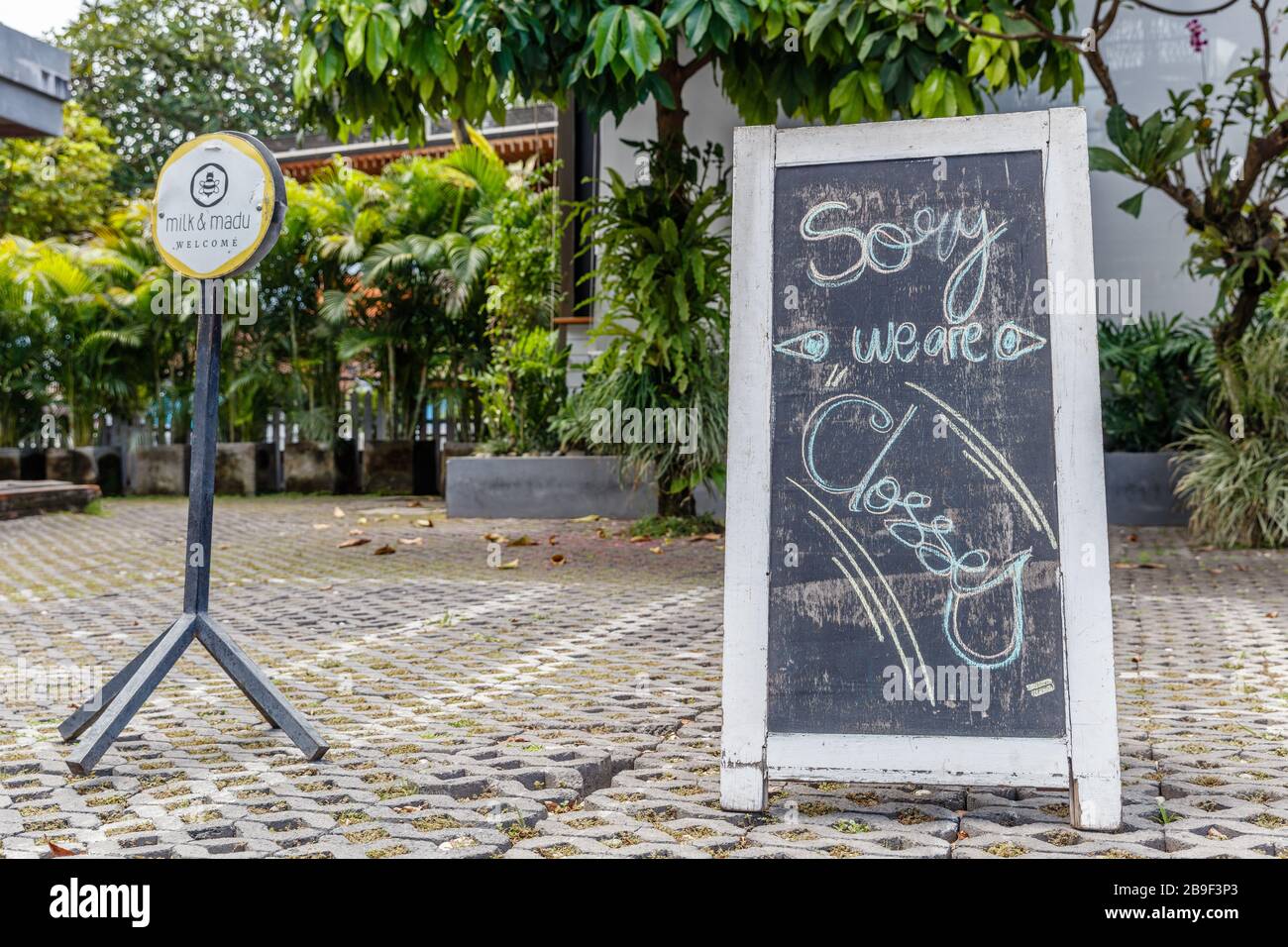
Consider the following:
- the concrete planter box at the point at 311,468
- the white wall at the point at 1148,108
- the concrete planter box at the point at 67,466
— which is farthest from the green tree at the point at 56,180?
the white wall at the point at 1148,108

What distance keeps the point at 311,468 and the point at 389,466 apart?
3.76ft

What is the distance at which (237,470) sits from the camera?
52.9 ft

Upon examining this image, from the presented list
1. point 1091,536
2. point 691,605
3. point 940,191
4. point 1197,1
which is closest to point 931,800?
point 1091,536

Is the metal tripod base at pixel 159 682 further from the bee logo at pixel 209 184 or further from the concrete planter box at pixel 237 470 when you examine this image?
the concrete planter box at pixel 237 470

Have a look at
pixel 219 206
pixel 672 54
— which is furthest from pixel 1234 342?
pixel 219 206

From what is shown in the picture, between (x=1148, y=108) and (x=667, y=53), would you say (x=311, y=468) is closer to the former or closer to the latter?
(x=667, y=53)

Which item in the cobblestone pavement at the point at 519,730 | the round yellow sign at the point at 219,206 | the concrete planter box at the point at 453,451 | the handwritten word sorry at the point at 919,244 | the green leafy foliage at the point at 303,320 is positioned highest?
the green leafy foliage at the point at 303,320

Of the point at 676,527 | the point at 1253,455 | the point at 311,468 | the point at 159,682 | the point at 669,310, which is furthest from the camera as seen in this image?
the point at 311,468

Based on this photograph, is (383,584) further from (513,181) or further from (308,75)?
(513,181)

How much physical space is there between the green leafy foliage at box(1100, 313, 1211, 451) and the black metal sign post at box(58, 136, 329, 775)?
8.19 meters

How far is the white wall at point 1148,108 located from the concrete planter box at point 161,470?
27.6ft

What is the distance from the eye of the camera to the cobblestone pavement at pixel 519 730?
9.67 ft

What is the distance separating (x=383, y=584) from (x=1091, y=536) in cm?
530

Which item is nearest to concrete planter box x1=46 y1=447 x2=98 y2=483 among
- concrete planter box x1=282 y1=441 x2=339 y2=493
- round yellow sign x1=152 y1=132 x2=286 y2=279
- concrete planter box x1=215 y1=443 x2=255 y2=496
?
concrete planter box x1=215 y1=443 x2=255 y2=496
